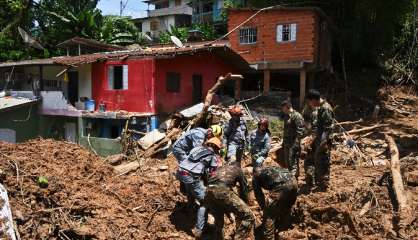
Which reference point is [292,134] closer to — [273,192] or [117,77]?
[273,192]

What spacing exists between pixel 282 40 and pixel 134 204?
1608 centimetres

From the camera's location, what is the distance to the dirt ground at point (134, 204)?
26.5ft

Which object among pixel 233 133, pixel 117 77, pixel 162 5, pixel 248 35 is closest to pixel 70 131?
pixel 117 77

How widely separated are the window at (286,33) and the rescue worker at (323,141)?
14706 mm

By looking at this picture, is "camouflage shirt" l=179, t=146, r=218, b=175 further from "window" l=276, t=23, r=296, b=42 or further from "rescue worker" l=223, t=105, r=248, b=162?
"window" l=276, t=23, r=296, b=42

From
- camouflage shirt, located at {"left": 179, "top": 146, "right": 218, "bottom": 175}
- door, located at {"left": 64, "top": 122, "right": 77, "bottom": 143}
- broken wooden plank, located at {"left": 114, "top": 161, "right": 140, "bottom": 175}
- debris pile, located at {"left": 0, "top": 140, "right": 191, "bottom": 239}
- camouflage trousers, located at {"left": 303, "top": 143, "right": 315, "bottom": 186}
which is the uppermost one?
camouflage shirt, located at {"left": 179, "top": 146, "right": 218, "bottom": 175}

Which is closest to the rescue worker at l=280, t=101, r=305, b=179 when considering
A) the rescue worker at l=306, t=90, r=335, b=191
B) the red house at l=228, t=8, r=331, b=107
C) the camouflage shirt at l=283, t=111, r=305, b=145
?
the camouflage shirt at l=283, t=111, r=305, b=145

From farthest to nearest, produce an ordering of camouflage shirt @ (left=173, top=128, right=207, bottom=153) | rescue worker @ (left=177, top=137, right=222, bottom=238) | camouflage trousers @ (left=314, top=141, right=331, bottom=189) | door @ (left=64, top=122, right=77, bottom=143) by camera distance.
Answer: door @ (left=64, top=122, right=77, bottom=143) → camouflage trousers @ (left=314, top=141, right=331, bottom=189) → camouflage shirt @ (left=173, top=128, right=207, bottom=153) → rescue worker @ (left=177, top=137, right=222, bottom=238)

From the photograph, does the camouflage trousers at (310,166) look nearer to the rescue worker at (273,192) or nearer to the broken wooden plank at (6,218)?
the rescue worker at (273,192)

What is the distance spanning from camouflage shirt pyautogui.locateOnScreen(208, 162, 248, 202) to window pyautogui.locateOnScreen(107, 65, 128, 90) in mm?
13236

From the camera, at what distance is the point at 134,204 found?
945 centimetres

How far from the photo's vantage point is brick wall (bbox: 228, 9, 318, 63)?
22.9 m

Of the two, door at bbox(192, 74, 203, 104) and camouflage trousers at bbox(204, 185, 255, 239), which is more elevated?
door at bbox(192, 74, 203, 104)

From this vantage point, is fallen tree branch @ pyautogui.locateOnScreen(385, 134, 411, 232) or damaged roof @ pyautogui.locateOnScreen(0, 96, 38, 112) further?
damaged roof @ pyautogui.locateOnScreen(0, 96, 38, 112)
